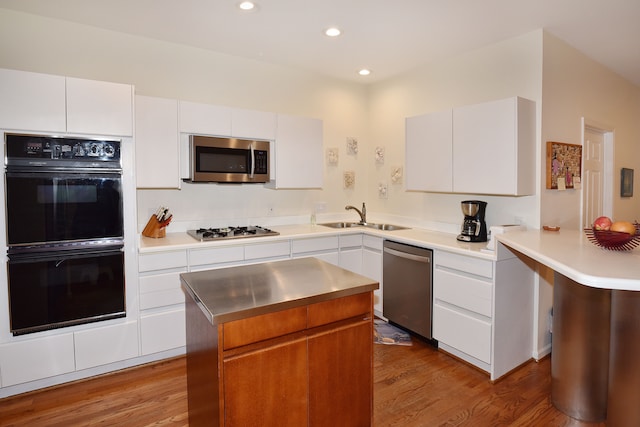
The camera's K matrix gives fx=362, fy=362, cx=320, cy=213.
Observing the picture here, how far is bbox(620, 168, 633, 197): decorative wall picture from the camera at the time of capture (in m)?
4.19

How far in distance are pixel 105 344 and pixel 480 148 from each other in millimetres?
3217

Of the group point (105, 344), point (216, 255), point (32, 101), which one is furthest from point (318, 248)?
point (32, 101)

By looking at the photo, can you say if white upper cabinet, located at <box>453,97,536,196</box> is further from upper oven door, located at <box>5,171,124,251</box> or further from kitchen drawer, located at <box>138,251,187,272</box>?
upper oven door, located at <box>5,171,124,251</box>

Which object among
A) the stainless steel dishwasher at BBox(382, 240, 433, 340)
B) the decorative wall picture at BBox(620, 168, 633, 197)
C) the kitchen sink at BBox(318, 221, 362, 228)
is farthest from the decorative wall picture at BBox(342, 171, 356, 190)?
the decorative wall picture at BBox(620, 168, 633, 197)

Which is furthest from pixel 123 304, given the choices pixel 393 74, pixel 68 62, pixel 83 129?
pixel 393 74

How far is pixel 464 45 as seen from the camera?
328 cm

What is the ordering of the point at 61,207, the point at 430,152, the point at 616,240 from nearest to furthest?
the point at 616,240 < the point at 61,207 < the point at 430,152

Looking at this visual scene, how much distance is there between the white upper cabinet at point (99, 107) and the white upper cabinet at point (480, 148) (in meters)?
2.47

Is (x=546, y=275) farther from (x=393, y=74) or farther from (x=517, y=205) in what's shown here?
(x=393, y=74)

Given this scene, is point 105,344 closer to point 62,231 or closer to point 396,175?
point 62,231

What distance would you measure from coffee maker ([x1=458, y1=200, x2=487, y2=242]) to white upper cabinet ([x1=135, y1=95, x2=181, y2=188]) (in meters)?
2.49

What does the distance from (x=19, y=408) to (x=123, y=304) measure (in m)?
0.81

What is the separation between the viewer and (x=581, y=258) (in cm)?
171

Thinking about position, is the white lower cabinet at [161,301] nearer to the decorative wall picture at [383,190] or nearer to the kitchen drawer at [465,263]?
the kitchen drawer at [465,263]
